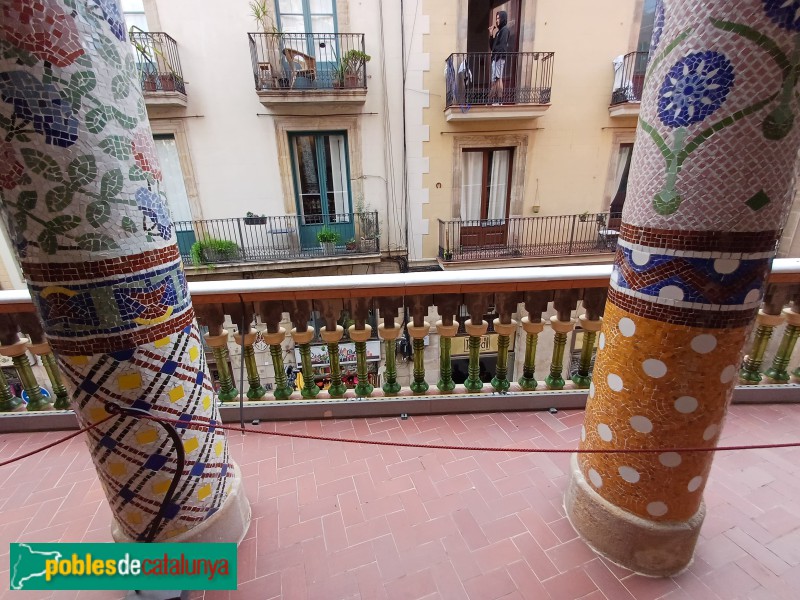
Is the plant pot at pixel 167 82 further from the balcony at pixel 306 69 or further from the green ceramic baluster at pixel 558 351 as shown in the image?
the green ceramic baluster at pixel 558 351

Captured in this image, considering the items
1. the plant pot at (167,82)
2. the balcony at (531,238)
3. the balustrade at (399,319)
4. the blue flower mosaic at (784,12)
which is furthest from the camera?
the balcony at (531,238)

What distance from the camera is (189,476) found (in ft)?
5.15

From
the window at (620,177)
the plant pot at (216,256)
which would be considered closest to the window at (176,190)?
the plant pot at (216,256)

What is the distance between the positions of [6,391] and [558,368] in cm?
385

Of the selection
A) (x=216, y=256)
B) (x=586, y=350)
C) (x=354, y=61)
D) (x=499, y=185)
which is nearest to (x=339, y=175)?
(x=354, y=61)

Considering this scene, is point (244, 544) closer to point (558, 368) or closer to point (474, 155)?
point (558, 368)

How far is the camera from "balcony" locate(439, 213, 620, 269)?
9.30 metres

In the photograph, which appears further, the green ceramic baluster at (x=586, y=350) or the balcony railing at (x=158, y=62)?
the balcony railing at (x=158, y=62)

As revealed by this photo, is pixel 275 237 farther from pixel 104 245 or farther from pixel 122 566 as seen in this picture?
pixel 122 566

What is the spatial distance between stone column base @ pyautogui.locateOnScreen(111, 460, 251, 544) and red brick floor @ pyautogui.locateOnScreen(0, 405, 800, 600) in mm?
93

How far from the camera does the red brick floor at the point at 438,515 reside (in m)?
1.67

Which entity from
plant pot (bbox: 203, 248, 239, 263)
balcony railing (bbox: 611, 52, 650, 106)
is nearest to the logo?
plant pot (bbox: 203, 248, 239, 263)

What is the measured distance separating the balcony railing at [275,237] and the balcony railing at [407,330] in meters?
6.14

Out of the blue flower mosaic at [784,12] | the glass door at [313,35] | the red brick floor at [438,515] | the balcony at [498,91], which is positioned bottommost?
the red brick floor at [438,515]
